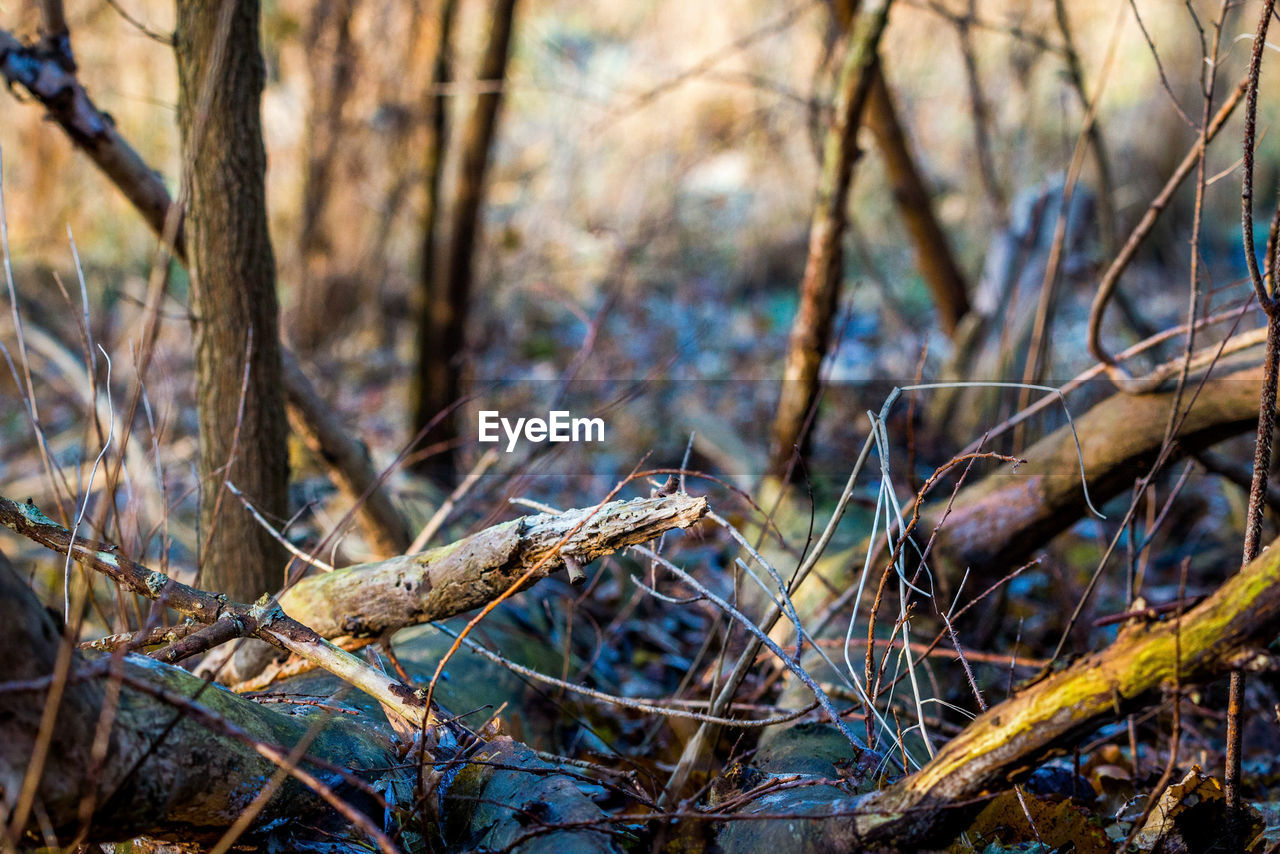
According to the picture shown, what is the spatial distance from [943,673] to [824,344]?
1.32 m

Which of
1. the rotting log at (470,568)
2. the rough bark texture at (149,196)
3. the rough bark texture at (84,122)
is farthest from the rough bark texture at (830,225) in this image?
the rough bark texture at (84,122)

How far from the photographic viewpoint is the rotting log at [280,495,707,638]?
140cm

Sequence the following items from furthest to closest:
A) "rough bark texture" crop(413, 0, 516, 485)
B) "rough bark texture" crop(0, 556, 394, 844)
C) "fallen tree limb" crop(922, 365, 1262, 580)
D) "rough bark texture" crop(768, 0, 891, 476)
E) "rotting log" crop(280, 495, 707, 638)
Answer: "rough bark texture" crop(413, 0, 516, 485), "rough bark texture" crop(768, 0, 891, 476), "fallen tree limb" crop(922, 365, 1262, 580), "rotting log" crop(280, 495, 707, 638), "rough bark texture" crop(0, 556, 394, 844)

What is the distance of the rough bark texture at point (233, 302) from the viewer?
6.66 feet

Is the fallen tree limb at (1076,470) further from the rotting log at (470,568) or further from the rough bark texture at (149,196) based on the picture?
the rough bark texture at (149,196)

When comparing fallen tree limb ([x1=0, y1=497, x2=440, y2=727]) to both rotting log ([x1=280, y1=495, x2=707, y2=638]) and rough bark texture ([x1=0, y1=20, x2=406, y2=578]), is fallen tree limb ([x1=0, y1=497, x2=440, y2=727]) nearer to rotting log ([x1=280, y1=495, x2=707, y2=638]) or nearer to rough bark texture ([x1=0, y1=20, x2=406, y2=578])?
rotting log ([x1=280, y1=495, x2=707, y2=638])

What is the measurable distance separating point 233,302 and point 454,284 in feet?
7.87

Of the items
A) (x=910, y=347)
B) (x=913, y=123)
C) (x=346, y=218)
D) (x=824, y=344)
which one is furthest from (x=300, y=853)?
(x=913, y=123)

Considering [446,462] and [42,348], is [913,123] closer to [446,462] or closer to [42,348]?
[446,462]

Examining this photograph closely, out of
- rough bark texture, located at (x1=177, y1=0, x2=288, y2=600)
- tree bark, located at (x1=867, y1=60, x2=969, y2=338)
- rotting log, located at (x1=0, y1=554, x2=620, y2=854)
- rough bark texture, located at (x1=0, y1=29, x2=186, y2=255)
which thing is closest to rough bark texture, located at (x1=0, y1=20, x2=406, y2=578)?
rough bark texture, located at (x1=0, y1=29, x2=186, y2=255)

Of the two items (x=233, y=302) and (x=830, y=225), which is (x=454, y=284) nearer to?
(x=830, y=225)

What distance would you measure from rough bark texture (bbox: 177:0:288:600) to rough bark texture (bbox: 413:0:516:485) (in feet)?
6.75

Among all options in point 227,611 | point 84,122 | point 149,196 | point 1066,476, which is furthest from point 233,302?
point 1066,476

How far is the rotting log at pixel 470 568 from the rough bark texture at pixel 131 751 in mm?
339
